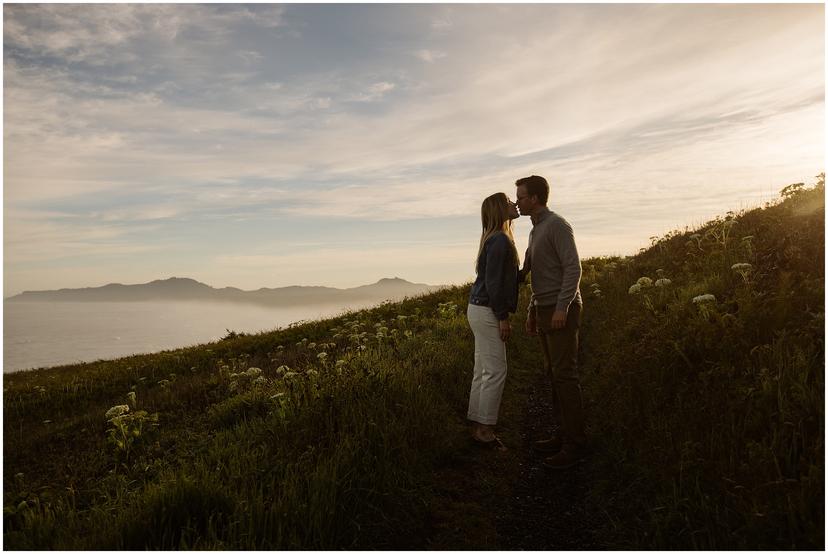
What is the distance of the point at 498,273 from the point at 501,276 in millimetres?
57

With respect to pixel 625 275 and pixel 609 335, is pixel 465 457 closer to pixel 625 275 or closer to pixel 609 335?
pixel 609 335

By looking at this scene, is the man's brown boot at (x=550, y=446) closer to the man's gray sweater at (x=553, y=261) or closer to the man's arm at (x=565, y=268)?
the man's arm at (x=565, y=268)

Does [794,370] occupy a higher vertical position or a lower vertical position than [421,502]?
higher

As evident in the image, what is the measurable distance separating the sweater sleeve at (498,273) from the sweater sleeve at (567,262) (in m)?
0.63

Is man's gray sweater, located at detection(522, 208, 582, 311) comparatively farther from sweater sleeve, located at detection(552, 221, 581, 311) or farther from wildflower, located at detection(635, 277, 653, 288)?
wildflower, located at detection(635, 277, 653, 288)

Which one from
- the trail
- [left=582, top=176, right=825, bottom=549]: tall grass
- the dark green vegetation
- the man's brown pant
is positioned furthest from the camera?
the man's brown pant

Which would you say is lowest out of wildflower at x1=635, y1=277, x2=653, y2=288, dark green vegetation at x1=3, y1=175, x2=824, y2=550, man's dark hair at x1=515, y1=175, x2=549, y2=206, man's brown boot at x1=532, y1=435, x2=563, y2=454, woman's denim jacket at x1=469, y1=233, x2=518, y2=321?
man's brown boot at x1=532, y1=435, x2=563, y2=454

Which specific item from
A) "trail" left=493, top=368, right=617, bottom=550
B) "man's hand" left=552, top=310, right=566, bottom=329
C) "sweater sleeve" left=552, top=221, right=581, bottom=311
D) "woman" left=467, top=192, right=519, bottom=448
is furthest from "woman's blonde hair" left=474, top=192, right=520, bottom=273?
"trail" left=493, top=368, right=617, bottom=550

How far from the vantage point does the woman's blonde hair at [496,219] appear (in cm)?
659

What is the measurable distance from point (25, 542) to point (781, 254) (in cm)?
969

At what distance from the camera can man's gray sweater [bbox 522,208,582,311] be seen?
6.11m

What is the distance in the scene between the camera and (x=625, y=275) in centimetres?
1358

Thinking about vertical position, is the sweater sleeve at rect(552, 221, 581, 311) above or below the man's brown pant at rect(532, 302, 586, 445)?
above

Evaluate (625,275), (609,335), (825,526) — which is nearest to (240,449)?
(825,526)
